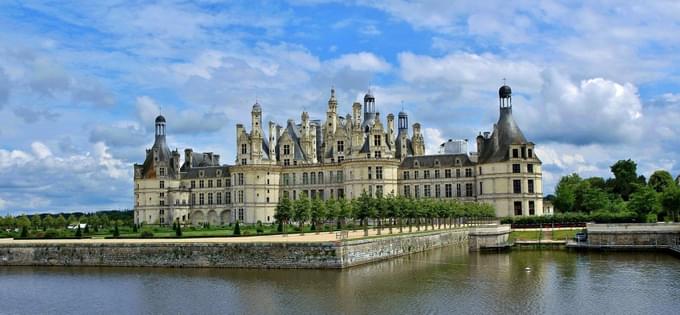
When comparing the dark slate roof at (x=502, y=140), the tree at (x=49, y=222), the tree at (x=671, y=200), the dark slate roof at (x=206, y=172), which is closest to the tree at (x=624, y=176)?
the dark slate roof at (x=502, y=140)

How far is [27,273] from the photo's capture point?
3731 centimetres

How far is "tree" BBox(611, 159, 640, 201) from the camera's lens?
3439 inches

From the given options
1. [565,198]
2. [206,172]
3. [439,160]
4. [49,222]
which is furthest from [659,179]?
[49,222]

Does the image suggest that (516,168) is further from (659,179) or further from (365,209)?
(659,179)

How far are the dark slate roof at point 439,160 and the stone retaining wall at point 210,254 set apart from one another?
2787cm

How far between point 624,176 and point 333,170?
39.3m

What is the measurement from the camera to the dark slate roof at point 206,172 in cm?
7671

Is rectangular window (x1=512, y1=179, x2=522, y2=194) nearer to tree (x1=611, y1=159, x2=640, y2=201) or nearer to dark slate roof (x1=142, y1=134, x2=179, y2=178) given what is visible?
Answer: tree (x1=611, y1=159, x2=640, y2=201)

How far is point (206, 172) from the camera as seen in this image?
77438 mm

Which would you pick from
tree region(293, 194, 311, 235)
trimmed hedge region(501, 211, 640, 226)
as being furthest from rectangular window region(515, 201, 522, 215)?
tree region(293, 194, 311, 235)

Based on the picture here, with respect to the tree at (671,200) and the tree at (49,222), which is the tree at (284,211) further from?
the tree at (671,200)

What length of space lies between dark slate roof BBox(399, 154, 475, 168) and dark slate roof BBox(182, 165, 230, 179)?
19164mm

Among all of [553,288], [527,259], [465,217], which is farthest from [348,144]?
[553,288]

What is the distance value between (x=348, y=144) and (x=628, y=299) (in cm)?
4700
